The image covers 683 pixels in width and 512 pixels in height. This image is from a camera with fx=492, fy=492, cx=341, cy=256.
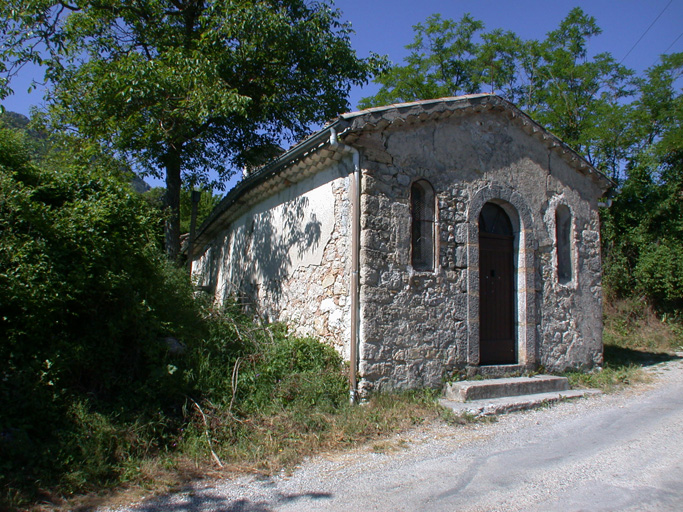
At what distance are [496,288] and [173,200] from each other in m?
7.36

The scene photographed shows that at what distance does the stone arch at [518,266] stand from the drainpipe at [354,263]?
1.97 meters

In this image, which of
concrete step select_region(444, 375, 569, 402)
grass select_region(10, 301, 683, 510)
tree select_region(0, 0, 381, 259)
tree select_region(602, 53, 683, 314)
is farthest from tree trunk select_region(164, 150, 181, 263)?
tree select_region(602, 53, 683, 314)

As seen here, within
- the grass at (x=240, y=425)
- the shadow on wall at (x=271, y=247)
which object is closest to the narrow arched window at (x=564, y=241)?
the grass at (x=240, y=425)

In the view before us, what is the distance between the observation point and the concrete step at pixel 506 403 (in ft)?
20.9

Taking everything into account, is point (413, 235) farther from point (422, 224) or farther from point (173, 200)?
point (173, 200)

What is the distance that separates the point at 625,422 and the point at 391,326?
3168 millimetres

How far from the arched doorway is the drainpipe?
2492 millimetres

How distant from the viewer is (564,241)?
30.1 ft

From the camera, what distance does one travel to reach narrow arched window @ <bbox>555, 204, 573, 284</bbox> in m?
9.07

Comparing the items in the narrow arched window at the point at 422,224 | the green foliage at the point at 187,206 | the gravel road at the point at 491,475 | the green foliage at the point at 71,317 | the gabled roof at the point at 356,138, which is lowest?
the gravel road at the point at 491,475

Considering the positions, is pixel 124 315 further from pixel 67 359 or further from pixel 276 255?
pixel 276 255

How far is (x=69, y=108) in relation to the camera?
9844 mm

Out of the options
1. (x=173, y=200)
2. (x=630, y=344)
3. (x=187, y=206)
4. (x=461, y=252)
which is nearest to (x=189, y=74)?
(x=173, y=200)

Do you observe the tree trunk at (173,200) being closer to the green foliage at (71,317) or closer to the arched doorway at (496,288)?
the green foliage at (71,317)
